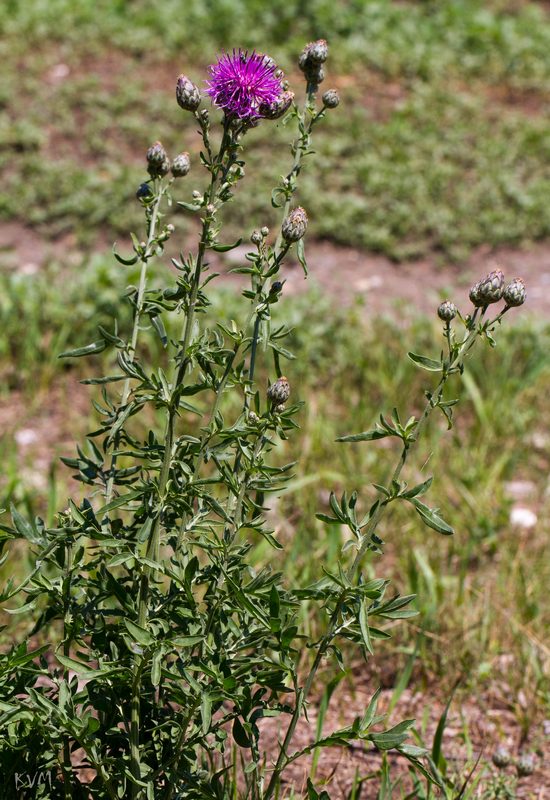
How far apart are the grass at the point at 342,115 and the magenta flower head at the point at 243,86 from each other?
3654 millimetres

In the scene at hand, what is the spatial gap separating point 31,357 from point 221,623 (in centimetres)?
250

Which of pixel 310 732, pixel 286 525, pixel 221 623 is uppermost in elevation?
pixel 221 623

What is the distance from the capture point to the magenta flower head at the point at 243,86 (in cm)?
145

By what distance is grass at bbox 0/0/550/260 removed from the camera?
17.5 ft

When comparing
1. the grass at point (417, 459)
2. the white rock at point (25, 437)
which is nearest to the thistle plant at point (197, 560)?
the grass at point (417, 459)

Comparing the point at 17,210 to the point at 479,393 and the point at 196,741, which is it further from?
the point at 196,741

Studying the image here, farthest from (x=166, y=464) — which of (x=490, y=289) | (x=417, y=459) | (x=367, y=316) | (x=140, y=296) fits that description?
(x=367, y=316)

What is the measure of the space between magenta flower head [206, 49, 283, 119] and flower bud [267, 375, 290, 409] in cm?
39

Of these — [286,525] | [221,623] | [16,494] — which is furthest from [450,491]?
[221,623]

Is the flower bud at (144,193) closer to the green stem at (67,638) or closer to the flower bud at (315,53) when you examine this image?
the flower bud at (315,53)

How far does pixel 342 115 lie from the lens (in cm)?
613

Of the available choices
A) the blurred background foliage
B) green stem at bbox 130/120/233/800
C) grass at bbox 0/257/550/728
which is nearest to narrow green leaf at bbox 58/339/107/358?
green stem at bbox 130/120/233/800

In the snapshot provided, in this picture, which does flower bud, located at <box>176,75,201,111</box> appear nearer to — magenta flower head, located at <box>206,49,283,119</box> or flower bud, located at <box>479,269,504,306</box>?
magenta flower head, located at <box>206,49,283,119</box>

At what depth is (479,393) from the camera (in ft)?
12.8
